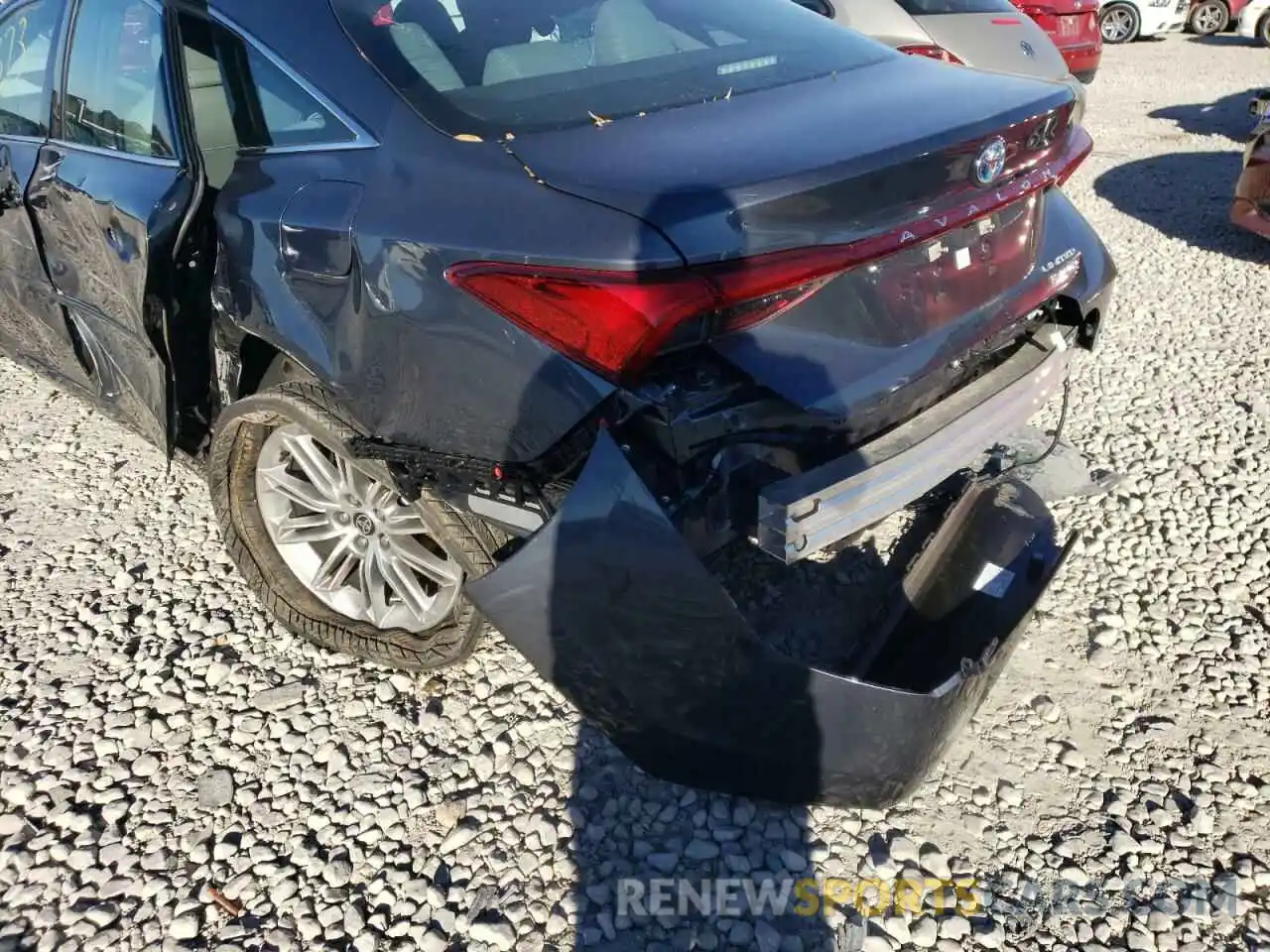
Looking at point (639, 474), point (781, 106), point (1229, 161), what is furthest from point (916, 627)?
point (1229, 161)

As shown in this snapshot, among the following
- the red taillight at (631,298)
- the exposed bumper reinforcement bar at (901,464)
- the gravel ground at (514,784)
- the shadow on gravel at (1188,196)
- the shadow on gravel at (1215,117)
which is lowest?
the gravel ground at (514,784)

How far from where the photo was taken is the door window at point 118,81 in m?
2.43

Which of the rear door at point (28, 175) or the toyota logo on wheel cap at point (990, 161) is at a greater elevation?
the toyota logo on wheel cap at point (990, 161)

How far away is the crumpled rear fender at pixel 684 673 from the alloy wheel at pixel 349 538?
A: 0.60 m

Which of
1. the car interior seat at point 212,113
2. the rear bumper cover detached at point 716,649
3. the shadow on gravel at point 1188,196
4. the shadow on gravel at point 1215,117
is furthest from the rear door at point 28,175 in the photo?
the shadow on gravel at point 1215,117

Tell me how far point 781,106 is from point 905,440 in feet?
2.57

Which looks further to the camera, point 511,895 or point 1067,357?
point 1067,357

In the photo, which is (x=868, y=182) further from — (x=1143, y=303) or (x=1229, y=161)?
(x=1229, y=161)

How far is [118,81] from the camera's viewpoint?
262 cm

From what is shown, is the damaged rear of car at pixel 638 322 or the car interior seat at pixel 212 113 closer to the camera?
the damaged rear of car at pixel 638 322

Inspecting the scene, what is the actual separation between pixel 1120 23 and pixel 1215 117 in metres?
7.04

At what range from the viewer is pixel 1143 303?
481 centimetres

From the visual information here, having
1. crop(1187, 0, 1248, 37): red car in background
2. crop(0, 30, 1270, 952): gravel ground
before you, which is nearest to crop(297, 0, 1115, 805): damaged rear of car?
crop(0, 30, 1270, 952): gravel ground

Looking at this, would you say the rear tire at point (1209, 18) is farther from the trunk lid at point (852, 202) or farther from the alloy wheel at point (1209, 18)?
the trunk lid at point (852, 202)
